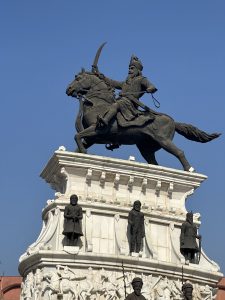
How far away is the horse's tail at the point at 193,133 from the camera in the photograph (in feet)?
99.3

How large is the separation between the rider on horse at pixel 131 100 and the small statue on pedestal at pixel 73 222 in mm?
3115

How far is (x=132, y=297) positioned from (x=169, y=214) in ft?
17.2

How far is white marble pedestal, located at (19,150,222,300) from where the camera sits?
2628cm

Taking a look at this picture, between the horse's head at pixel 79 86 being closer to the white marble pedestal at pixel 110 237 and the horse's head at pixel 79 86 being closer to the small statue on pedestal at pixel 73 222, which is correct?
the white marble pedestal at pixel 110 237

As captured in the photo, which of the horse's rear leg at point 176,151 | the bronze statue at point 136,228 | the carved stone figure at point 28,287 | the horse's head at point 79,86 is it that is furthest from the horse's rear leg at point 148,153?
the carved stone figure at point 28,287

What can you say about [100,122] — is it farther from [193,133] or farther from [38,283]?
[38,283]

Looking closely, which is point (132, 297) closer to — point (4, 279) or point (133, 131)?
point (133, 131)

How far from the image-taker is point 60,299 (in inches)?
1021

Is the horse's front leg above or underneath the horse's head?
underneath

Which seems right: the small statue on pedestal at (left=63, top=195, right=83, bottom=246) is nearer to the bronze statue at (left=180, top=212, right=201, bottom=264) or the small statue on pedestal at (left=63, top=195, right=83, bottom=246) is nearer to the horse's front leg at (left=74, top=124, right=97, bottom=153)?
the horse's front leg at (left=74, top=124, right=97, bottom=153)

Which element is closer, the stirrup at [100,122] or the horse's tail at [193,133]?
the stirrup at [100,122]

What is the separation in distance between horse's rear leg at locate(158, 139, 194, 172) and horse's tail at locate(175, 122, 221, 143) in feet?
3.34

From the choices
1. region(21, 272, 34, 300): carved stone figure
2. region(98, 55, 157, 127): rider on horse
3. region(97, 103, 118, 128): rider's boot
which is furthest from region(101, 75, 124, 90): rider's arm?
region(21, 272, 34, 300): carved stone figure

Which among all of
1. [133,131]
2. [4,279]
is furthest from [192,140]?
[4,279]
